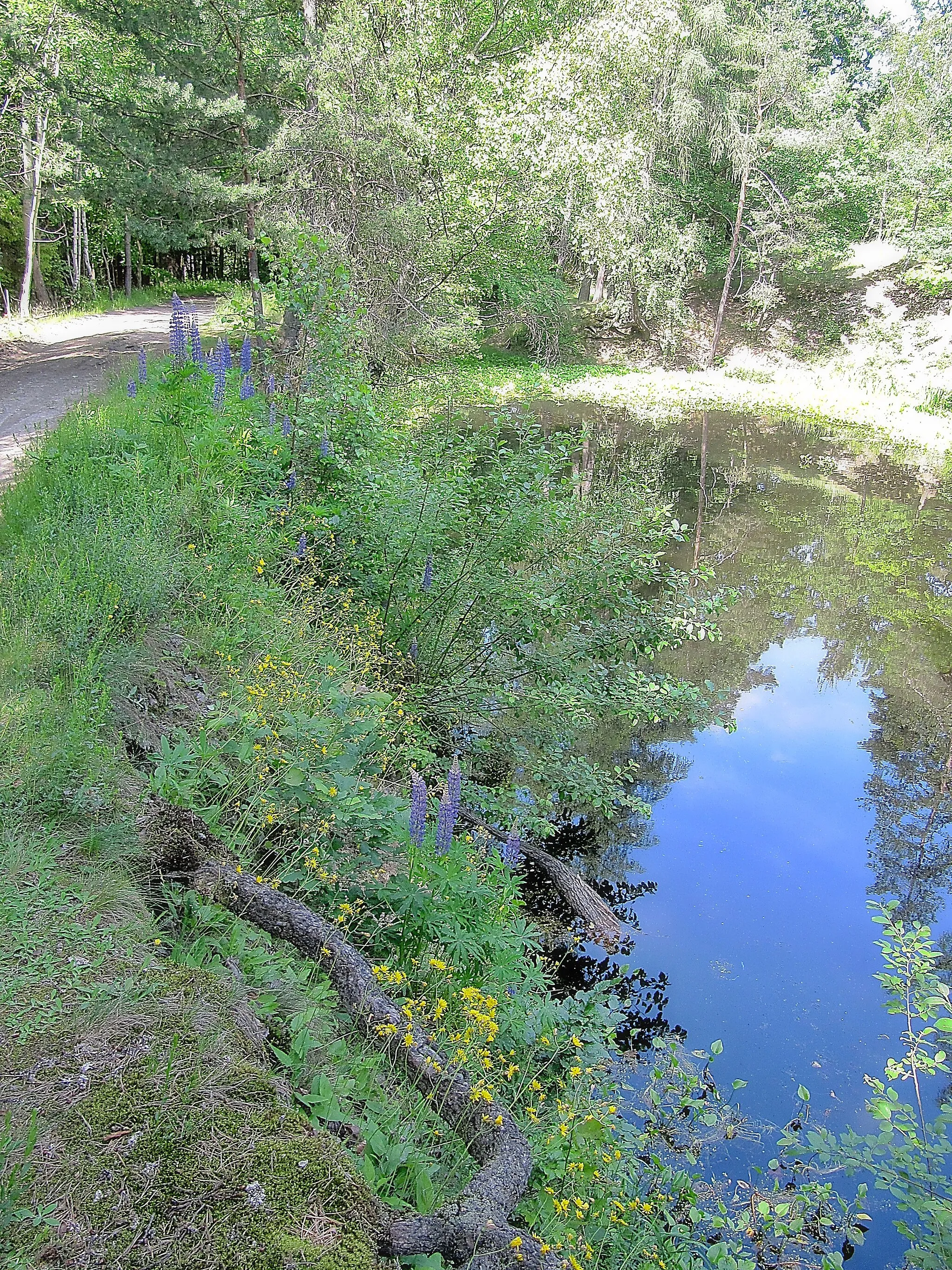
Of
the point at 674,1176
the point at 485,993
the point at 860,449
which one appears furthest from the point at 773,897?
the point at 860,449

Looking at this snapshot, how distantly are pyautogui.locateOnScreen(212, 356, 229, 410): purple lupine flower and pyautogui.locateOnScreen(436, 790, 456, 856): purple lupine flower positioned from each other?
397 cm

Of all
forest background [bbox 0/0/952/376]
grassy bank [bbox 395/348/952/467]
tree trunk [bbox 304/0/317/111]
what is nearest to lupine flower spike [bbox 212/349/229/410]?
forest background [bbox 0/0/952/376]

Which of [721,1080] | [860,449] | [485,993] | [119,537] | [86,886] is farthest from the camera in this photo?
[860,449]

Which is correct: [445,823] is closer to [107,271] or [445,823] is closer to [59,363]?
[59,363]

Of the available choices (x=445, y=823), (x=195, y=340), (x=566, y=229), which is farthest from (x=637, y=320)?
(x=445, y=823)

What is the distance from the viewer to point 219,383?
647 cm

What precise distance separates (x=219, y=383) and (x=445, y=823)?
14.3ft

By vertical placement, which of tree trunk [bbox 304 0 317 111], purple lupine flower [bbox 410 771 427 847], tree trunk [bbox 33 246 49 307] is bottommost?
purple lupine flower [bbox 410 771 427 847]

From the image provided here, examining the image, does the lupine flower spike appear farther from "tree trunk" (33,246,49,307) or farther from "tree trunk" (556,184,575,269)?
"tree trunk" (33,246,49,307)

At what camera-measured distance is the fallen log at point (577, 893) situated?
5801mm

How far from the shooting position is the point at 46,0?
18203 millimetres

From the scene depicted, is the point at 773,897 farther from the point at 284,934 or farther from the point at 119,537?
the point at 119,537

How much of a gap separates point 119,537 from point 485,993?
300 centimetres

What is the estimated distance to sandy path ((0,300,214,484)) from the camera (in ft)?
28.3
